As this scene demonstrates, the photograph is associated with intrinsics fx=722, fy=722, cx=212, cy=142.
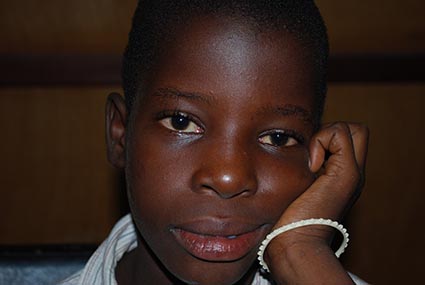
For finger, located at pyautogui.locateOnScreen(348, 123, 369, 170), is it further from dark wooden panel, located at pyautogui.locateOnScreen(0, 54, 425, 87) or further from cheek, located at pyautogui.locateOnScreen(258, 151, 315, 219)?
dark wooden panel, located at pyautogui.locateOnScreen(0, 54, 425, 87)

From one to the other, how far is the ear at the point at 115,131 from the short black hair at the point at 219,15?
6 cm

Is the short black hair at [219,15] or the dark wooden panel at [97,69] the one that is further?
the dark wooden panel at [97,69]

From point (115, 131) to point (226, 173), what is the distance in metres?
0.39

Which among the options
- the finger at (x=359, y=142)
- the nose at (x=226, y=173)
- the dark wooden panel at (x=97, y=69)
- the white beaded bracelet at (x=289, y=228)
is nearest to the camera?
the nose at (x=226, y=173)

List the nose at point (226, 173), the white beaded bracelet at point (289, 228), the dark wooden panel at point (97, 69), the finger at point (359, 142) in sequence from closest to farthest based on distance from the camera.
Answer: the nose at point (226, 173), the white beaded bracelet at point (289, 228), the finger at point (359, 142), the dark wooden panel at point (97, 69)

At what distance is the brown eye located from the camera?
4.11ft

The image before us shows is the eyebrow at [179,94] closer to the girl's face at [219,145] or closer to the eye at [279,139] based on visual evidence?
the girl's face at [219,145]

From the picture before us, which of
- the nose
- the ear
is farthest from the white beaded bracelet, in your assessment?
the ear

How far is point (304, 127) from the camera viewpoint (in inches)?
50.9

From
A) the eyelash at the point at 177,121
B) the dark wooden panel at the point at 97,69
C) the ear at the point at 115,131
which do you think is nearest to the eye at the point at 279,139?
the eyelash at the point at 177,121

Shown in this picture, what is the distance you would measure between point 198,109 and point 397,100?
4.21 ft

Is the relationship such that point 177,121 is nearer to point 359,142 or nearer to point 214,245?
point 214,245

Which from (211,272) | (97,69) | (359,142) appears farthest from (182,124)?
(97,69)

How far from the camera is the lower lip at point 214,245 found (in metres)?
1.22
